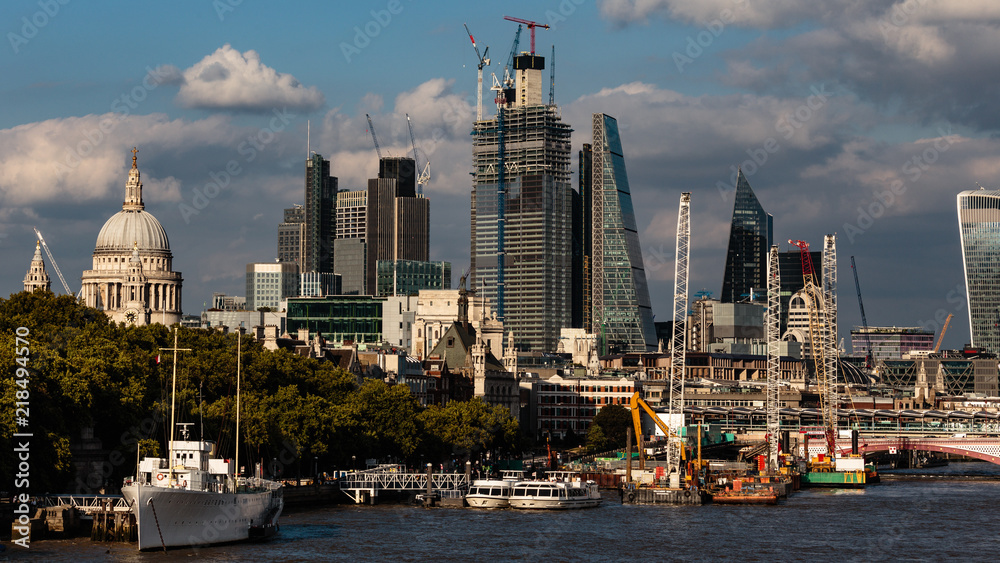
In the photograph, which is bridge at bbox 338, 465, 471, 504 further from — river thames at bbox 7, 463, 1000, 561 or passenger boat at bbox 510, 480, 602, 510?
passenger boat at bbox 510, 480, 602, 510

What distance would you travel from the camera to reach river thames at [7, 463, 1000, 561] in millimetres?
89875

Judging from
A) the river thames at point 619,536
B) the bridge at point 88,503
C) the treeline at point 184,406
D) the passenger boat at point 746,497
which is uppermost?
the treeline at point 184,406

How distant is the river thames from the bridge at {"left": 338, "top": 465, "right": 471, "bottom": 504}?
324 cm

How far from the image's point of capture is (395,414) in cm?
14650

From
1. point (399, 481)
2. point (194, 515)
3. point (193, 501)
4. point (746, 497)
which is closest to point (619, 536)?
point (194, 515)

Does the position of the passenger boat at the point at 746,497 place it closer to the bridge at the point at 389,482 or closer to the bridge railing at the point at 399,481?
the bridge at the point at 389,482

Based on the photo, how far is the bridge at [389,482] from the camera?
418 feet

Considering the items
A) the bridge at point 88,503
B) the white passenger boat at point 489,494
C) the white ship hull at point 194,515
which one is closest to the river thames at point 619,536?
the white ship hull at point 194,515

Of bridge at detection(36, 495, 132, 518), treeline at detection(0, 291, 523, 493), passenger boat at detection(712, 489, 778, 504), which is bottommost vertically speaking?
passenger boat at detection(712, 489, 778, 504)

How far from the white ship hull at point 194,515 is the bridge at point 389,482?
3011cm

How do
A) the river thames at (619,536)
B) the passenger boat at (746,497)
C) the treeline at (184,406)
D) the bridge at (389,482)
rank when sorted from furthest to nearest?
the passenger boat at (746,497)
the bridge at (389,482)
the treeline at (184,406)
the river thames at (619,536)

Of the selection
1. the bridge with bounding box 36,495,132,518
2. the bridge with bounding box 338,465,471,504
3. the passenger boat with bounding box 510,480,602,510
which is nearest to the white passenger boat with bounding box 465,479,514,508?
the passenger boat with bounding box 510,480,602,510

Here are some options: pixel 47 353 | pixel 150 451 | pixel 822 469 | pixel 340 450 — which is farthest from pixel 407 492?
pixel 822 469

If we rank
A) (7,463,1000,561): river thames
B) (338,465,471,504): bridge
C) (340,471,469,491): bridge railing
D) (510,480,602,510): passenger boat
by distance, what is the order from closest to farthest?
1. (7,463,1000,561): river thames
2. (338,465,471,504): bridge
3. (510,480,602,510): passenger boat
4. (340,471,469,491): bridge railing
